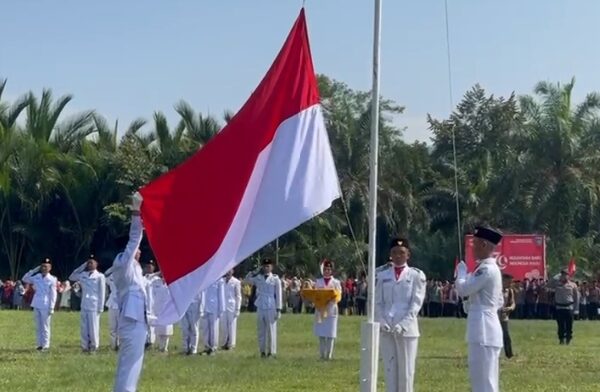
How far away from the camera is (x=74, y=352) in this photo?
2375cm

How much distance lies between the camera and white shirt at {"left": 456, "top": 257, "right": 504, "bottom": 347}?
12.0 m

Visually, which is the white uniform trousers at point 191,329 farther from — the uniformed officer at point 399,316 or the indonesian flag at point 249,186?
the indonesian flag at point 249,186

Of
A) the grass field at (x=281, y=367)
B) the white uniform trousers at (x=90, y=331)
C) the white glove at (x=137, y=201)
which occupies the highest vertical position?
the white glove at (x=137, y=201)

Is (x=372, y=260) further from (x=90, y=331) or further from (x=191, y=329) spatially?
(x=90, y=331)

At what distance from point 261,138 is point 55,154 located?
45.0 meters

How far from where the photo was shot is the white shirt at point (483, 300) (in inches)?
471

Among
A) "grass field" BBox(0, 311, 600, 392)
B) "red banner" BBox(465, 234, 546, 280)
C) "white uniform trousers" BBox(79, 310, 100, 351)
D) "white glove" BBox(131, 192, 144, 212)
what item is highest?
"red banner" BBox(465, 234, 546, 280)

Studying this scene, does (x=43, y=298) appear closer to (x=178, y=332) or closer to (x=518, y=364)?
(x=178, y=332)

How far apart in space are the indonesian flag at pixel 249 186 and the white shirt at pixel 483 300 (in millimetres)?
2251

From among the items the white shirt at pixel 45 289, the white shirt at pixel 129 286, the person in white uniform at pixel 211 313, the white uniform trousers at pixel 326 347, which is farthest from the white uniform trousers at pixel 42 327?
the white shirt at pixel 129 286

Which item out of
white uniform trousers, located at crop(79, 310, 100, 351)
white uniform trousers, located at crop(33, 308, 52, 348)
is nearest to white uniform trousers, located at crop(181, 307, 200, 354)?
white uniform trousers, located at crop(79, 310, 100, 351)

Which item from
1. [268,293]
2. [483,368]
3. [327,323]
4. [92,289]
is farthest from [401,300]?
[92,289]

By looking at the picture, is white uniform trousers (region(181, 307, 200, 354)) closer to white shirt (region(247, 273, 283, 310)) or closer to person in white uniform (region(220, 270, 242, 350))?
person in white uniform (region(220, 270, 242, 350))

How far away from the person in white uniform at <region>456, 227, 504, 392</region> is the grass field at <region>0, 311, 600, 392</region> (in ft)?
14.7
